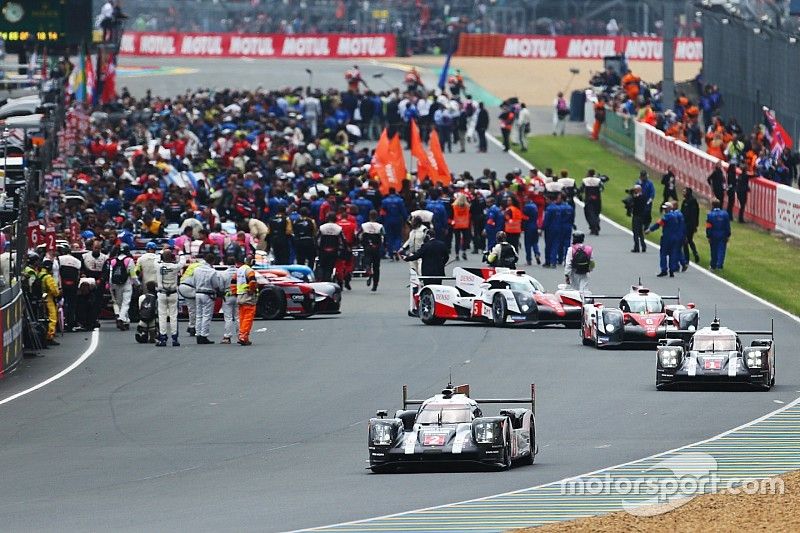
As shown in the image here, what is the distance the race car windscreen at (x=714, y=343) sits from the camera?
984 inches

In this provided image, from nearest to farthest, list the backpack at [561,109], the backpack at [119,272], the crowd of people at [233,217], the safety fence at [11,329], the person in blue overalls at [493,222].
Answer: the safety fence at [11,329]
the crowd of people at [233,217]
the backpack at [119,272]
the person in blue overalls at [493,222]
the backpack at [561,109]

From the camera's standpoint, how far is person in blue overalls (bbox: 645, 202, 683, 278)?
37562 millimetres

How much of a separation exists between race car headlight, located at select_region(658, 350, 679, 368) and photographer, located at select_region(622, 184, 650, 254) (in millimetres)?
15740

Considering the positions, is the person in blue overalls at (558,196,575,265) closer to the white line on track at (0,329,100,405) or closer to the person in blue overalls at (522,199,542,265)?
the person in blue overalls at (522,199,542,265)

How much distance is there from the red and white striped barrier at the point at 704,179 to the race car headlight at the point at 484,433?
25570 mm

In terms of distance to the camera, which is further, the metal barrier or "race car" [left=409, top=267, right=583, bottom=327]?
the metal barrier

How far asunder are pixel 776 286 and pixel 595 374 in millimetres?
11969

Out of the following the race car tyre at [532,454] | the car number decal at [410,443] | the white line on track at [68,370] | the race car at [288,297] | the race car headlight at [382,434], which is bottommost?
the white line on track at [68,370]

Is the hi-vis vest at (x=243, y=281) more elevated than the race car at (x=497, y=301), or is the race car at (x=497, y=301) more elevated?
the hi-vis vest at (x=243, y=281)

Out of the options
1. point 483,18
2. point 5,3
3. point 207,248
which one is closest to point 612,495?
point 207,248

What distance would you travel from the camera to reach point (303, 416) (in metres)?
23.8

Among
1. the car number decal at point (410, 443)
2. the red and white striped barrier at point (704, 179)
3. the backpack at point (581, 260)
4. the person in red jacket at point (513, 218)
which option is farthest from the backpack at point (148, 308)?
the red and white striped barrier at point (704, 179)

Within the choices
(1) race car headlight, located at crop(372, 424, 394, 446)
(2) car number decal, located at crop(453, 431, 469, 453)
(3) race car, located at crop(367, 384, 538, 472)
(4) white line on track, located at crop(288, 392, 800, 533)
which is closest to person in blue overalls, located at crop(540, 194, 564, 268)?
(4) white line on track, located at crop(288, 392, 800, 533)

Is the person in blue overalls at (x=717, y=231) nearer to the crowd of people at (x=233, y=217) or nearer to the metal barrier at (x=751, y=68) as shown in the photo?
the crowd of people at (x=233, y=217)
